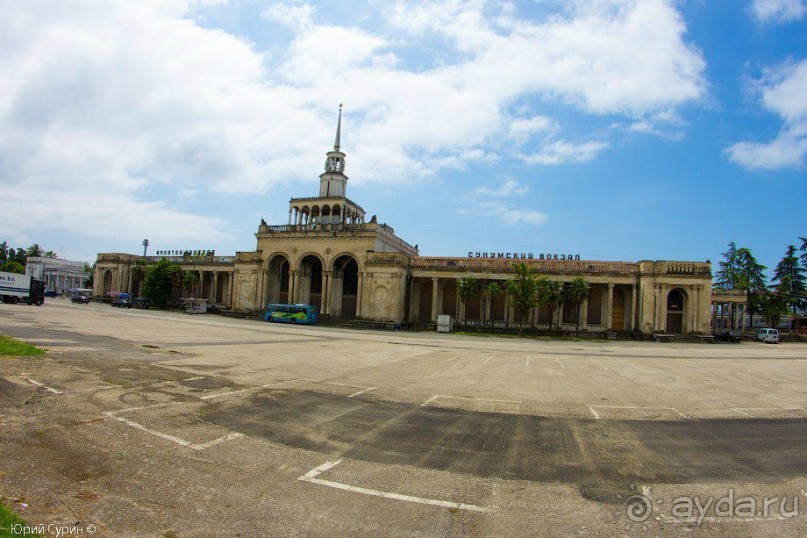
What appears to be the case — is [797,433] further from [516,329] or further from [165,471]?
[516,329]

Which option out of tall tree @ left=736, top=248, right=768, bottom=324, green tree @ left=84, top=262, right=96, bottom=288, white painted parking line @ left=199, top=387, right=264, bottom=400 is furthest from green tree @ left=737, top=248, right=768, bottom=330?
green tree @ left=84, top=262, right=96, bottom=288

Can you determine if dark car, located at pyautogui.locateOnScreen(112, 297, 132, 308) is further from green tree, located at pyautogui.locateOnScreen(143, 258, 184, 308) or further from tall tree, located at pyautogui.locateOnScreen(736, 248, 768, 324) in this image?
tall tree, located at pyautogui.locateOnScreen(736, 248, 768, 324)

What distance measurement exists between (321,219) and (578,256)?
34809 mm

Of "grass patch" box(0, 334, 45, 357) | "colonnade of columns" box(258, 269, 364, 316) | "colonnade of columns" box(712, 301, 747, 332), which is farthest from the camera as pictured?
"colonnade of columns" box(712, 301, 747, 332)

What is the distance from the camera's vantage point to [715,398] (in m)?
13.1

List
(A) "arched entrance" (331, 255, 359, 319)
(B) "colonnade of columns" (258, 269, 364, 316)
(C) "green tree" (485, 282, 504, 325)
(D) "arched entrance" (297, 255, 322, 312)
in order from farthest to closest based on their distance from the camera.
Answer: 1. (D) "arched entrance" (297, 255, 322, 312)
2. (A) "arched entrance" (331, 255, 359, 319)
3. (B) "colonnade of columns" (258, 269, 364, 316)
4. (C) "green tree" (485, 282, 504, 325)

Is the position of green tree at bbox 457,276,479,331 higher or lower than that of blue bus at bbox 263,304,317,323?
higher

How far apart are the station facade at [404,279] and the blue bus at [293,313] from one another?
3.08 m

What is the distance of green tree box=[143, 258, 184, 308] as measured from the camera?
226 ft

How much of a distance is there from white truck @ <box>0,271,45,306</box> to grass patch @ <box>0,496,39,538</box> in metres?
59.9

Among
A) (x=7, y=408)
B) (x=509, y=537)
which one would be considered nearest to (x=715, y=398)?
(x=509, y=537)

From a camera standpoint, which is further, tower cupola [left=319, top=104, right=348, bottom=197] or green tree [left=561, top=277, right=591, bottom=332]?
tower cupola [left=319, top=104, right=348, bottom=197]

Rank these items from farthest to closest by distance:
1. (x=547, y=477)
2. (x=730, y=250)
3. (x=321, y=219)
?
(x=730, y=250) → (x=321, y=219) → (x=547, y=477)

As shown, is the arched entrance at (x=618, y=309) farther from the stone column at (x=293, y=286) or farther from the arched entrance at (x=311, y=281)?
the stone column at (x=293, y=286)
